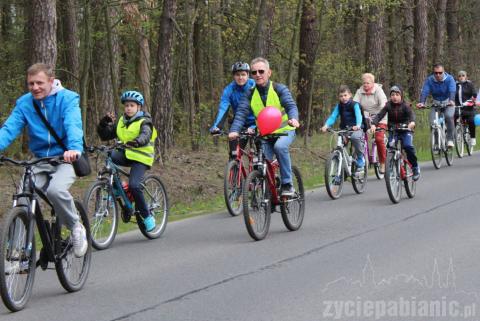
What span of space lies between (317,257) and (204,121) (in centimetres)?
1583

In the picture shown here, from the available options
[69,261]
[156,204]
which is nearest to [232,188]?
[156,204]

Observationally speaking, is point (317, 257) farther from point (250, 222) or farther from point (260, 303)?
point (260, 303)

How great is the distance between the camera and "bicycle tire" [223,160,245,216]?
12109 mm

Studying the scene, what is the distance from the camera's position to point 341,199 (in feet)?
47.1

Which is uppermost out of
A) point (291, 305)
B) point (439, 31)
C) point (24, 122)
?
point (439, 31)

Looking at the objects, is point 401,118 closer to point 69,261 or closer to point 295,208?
point 295,208

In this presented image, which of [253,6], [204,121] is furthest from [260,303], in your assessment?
[253,6]

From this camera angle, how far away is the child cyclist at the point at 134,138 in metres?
10.2

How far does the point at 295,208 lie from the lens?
11.1 meters

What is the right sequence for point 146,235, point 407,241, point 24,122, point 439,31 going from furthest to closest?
point 439,31, point 146,235, point 407,241, point 24,122

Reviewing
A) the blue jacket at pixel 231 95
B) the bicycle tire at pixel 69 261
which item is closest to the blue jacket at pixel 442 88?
the blue jacket at pixel 231 95

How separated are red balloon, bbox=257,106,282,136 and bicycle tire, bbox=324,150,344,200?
12.8ft

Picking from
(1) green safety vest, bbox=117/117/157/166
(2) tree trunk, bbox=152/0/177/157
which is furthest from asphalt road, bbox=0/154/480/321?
(2) tree trunk, bbox=152/0/177/157

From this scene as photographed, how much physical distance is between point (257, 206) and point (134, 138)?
1.59 meters
